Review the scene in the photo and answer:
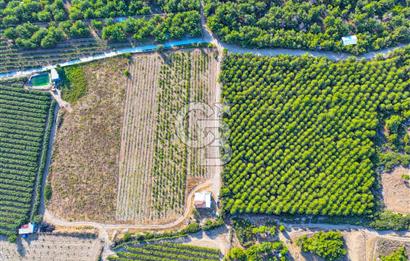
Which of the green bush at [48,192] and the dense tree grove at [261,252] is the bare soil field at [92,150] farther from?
the dense tree grove at [261,252]

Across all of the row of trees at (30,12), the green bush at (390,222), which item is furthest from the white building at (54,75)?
the green bush at (390,222)

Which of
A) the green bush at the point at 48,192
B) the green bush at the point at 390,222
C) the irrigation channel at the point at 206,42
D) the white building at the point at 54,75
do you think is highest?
the irrigation channel at the point at 206,42

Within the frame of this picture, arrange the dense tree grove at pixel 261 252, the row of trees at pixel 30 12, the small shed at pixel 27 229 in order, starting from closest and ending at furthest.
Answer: the dense tree grove at pixel 261 252 < the small shed at pixel 27 229 < the row of trees at pixel 30 12

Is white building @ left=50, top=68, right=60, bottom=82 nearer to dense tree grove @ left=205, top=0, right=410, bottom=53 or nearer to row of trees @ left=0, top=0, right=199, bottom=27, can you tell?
row of trees @ left=0, top=0, right=199, bottom=27

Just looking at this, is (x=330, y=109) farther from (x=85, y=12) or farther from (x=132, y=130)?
(x=85, y=12)

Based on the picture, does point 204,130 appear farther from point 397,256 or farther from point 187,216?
point 397,256

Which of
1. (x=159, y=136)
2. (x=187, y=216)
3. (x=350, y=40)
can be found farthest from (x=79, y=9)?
(x=350, y=40)
